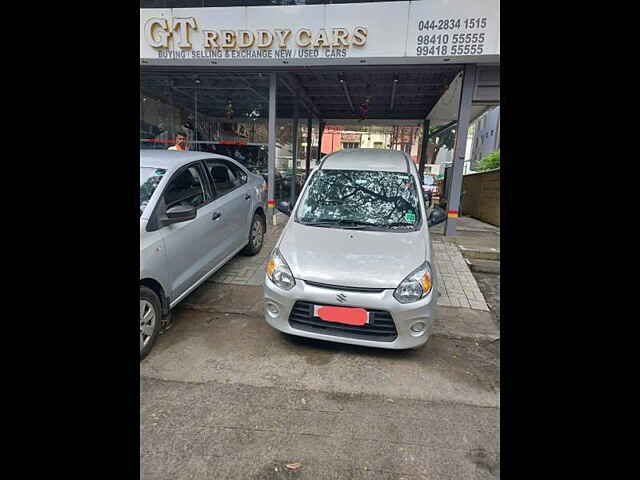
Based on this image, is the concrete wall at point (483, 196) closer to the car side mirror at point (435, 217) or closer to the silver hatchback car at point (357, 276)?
the car side mirror at point (435, 217)

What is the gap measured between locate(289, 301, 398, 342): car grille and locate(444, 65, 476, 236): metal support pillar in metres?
5.22

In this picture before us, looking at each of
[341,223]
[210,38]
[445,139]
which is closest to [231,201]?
[341,223]

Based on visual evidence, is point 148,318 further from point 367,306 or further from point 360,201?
point 360,201

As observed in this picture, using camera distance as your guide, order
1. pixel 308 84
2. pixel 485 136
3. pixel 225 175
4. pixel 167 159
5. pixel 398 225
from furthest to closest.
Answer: pixel 485 136 < pixel 308 84 < pixel 225 175 < pixel 167 159 < pixel 398 225

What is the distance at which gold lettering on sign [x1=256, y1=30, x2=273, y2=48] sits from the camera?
6.39 meters

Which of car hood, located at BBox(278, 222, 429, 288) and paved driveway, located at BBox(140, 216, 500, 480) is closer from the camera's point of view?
paved driveway, located at BBox(140, 216, 500, 480)

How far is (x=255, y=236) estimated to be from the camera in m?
5.50

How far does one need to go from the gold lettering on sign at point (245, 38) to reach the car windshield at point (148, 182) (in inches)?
177

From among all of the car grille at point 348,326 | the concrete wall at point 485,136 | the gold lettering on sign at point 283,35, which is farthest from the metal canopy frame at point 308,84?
the concrete wall at point 485,136

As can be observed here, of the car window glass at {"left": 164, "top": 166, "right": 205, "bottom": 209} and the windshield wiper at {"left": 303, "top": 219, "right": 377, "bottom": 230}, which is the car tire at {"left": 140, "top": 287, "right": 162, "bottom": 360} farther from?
the windshield wiper at {"left": 303, "top": 219, "right": 377, "bottom": 230}

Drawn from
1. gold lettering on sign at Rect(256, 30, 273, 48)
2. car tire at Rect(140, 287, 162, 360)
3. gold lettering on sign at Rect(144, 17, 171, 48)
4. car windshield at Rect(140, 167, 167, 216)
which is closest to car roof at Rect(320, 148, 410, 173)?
car windshield at Rect(140, 167, 167, 216)

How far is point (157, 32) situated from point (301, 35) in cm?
298
